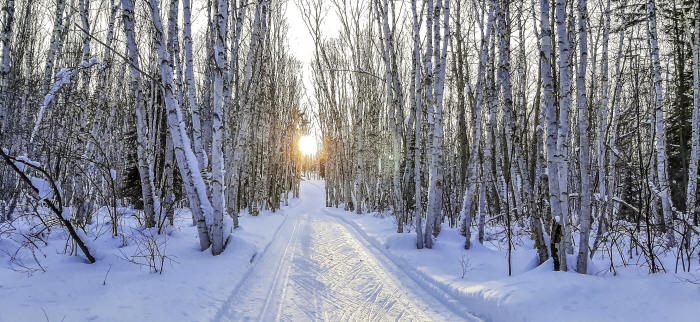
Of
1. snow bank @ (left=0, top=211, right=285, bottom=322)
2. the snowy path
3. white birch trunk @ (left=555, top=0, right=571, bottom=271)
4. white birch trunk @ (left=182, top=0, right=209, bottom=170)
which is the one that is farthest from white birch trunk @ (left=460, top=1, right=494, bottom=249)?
white birch trunk @ (left=182, top=0, right=209, bottom=170)

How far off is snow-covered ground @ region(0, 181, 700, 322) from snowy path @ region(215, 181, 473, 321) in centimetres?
1

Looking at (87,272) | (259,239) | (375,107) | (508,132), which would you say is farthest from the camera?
(375,107)

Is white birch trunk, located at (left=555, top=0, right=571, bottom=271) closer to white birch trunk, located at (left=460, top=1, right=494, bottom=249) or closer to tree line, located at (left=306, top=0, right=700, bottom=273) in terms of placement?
tree line, located at (left=306, top=0, right=700, bottom=273)

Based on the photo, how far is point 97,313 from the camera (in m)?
3.46

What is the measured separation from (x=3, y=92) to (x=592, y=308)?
345 inches

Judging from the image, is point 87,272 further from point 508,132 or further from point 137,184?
point 137,184

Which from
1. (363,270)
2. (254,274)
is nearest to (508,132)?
(363,270)

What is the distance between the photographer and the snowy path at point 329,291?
13.8 ft

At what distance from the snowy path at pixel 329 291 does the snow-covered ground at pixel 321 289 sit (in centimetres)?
1

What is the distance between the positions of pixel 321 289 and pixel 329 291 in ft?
0.48

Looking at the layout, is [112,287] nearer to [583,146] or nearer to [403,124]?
[583,146]

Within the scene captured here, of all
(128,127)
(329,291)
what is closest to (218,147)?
(329,291)

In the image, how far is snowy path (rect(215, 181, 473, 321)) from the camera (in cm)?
421

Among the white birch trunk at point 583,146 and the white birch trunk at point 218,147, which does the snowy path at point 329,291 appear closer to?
the white birch trunk at point 218,147
